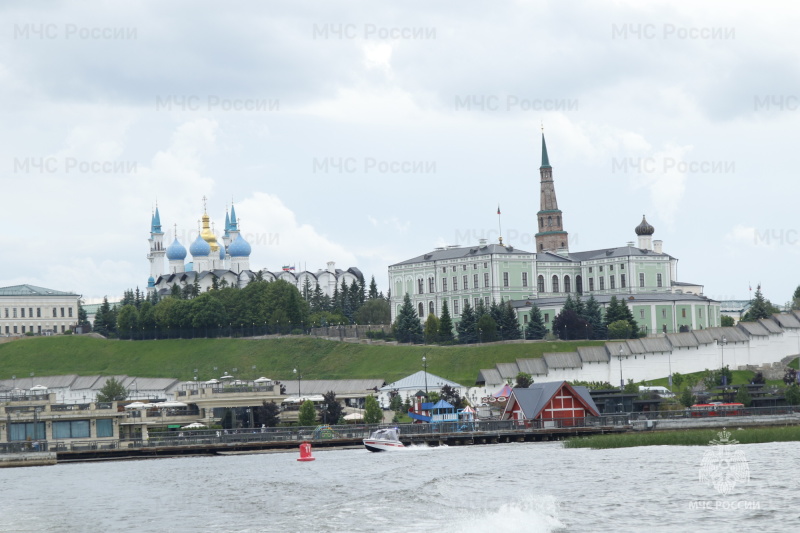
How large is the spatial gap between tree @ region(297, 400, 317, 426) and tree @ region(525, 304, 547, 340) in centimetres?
4763

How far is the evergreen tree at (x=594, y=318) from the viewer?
462 feet

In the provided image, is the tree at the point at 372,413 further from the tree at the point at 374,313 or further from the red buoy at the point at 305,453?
the tree at the point at 374,313

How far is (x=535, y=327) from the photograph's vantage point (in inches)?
5536

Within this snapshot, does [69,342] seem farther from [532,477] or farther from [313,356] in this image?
[532,477]

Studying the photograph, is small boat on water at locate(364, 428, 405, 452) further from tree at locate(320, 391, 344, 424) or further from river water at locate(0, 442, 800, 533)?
tree at locate(320, 391, 344, 424)

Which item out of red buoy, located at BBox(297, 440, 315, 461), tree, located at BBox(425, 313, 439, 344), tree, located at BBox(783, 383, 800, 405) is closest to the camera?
red buoy, located at BBox(297, 440, 315, 461)

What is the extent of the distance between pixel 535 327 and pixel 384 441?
64.5m

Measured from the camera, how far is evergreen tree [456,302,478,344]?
141 metres

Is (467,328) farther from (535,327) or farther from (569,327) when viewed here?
(569,327)

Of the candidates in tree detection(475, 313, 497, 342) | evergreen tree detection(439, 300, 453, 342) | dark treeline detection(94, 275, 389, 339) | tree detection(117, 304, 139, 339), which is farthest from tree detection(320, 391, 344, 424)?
tree detection(117, 304, 139, 339)

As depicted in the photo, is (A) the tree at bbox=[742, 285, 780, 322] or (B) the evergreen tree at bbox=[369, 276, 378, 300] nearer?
(A) the tree at bbox=[742, 285, 780, 322]

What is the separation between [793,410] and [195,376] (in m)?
71.7

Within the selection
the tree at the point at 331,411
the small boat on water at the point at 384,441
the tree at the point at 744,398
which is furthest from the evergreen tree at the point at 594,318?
the small boat on water at the point at 384,441

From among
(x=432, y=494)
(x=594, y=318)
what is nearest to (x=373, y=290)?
Answer: (x=594, y=318)
